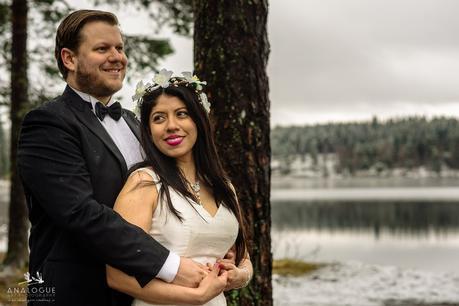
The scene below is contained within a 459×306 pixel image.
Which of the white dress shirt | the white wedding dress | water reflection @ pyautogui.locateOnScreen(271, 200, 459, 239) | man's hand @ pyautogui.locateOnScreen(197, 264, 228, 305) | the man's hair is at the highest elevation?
the man's hair

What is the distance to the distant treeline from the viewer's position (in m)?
123

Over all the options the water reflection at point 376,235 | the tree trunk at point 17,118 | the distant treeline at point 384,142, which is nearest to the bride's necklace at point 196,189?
the tree trunk at point 17,118

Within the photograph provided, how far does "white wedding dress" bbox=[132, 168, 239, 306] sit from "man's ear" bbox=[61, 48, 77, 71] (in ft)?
1.77

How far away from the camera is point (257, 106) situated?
13.3 feet

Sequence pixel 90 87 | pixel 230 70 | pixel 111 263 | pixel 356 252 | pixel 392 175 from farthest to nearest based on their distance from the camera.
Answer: pixel 392 175 → pixel 356 252 → pixel 230 70 → pixel 90 87 → pixel 111 263

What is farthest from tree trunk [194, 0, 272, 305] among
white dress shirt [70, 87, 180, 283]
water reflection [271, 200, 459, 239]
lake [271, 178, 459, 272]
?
water reflection [271, 200, 459, 239]

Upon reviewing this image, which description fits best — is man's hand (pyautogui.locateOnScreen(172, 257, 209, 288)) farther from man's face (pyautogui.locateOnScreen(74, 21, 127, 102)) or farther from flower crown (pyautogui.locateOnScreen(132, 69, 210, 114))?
man's face (pyautogui.locateOnScreen(74, 21, 127, 102))

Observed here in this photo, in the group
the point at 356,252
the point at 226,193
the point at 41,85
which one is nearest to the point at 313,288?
the point at 41,85

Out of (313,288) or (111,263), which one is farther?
(313,288)

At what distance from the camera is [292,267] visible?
529 inches

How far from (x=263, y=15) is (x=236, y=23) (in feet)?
0.76

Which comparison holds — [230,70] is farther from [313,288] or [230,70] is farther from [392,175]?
[392,175]

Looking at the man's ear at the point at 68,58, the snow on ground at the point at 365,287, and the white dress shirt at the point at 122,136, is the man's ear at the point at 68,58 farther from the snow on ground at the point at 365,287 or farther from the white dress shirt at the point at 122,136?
the snow on ground at the point at 365,287

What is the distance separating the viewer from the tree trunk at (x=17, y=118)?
10.3 meters
